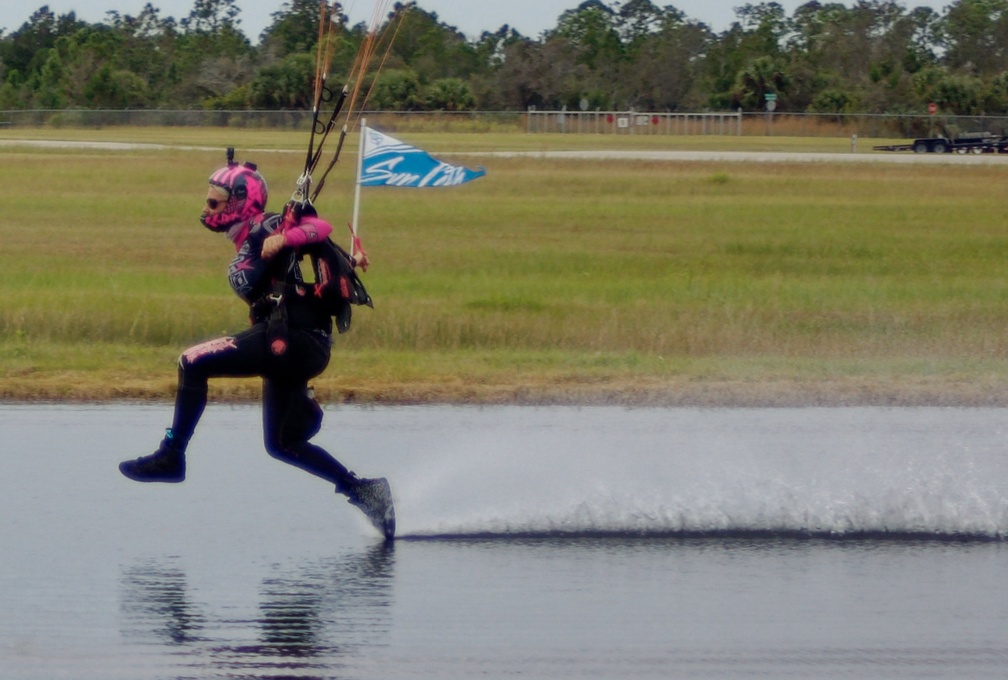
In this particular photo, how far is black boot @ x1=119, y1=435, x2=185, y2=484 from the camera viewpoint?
618 centimetres

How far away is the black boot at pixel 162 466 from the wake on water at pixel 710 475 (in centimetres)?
116

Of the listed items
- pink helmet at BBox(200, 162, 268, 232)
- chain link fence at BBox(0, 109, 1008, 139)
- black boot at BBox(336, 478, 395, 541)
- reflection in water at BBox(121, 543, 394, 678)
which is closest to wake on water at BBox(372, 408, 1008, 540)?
black boot at BBox(336, 478, 395, 541)

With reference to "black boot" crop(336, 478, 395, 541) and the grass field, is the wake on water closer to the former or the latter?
"black boot" crop(336, 478, 395, 541)

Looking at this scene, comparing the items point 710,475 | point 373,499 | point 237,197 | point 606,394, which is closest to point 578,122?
point 606,394

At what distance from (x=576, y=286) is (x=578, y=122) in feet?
149

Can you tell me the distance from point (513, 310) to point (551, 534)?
870cm

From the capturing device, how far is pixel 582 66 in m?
85.9

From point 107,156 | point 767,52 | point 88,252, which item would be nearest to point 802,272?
point 88,252

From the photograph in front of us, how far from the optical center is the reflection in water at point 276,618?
16.3ft

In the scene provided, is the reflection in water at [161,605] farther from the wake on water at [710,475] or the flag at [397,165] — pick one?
the flag at [397,165]

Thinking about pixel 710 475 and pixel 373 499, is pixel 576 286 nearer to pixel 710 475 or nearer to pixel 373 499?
pixel 710 475

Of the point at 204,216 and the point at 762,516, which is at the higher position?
the point at 204,216

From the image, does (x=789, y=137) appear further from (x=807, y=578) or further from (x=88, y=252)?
(x=807, y=578)

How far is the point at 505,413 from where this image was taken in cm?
1020
